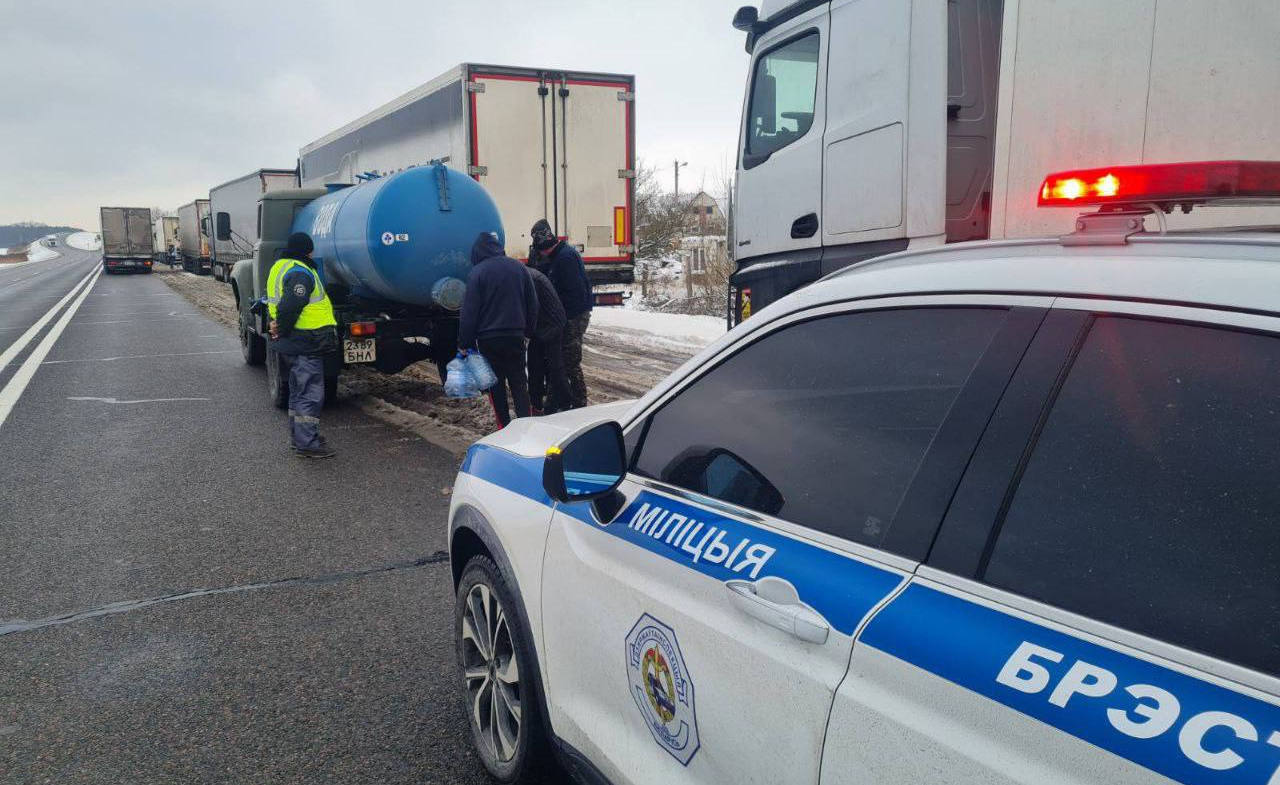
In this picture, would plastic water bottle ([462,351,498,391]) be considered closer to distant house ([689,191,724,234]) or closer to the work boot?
the work boot

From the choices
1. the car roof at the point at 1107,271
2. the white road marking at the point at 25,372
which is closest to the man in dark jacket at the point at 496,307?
the white road marking at the point at 25,372

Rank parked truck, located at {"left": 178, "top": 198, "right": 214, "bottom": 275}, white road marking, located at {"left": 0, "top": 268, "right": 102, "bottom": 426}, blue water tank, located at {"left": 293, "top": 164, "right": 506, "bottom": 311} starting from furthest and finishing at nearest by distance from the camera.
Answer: parked truck, located at {"left": 178, "top": 198, "right": 214, "bottom": 275} < white road marking, located at {"left": 0, "top": 268, "right": 102, "bottom": 426} < blue water tank, located at {"left": 293, "top": 164, "right": 506, "bottom": 311}

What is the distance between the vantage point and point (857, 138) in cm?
556

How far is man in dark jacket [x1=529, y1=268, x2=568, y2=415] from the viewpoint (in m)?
7.62

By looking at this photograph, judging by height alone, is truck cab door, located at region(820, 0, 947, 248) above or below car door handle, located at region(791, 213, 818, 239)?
above

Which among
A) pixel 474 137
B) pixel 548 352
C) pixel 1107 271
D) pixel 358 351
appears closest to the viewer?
pixel 1107 271

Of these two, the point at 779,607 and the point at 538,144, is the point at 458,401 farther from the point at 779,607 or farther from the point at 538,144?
the point at 779,607

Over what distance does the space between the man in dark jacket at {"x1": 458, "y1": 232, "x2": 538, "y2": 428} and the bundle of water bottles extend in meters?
0.12

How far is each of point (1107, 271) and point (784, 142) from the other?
527cm

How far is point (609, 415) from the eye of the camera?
9.84 ft

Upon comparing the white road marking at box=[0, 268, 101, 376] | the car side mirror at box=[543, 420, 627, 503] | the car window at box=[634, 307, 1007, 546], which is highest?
the car window at box=[634, 307, 1007, 546]

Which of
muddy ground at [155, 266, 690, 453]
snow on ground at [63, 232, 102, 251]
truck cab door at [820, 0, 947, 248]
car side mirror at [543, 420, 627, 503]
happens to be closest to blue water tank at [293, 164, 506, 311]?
muddy ground at [155, 266, 690, 453]

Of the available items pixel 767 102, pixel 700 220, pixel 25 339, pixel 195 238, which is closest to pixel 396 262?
pixel 767 102

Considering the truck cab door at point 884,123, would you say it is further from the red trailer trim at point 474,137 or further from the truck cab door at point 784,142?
the red trailer trim at point 474,137
